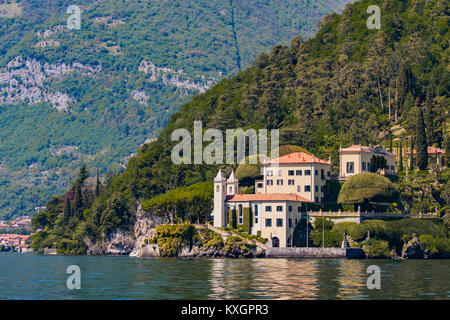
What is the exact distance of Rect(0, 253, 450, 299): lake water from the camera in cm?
6228

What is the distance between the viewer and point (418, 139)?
132 m

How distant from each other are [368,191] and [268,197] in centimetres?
1373

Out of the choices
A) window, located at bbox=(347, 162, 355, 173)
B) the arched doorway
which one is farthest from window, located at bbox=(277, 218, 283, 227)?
window, located at bbox=(347, 162, 355, 173)

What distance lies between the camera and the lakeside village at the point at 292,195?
118438mm

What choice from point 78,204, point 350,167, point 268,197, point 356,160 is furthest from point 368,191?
point 78,204

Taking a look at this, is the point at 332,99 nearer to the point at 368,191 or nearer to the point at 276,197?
the point at 368,191

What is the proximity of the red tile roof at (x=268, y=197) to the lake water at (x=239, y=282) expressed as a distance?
22.7 metres

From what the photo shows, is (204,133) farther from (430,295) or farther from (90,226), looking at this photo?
(430,295)

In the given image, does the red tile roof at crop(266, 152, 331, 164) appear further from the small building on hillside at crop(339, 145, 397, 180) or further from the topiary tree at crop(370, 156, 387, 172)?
the topiary tree at crop(370, 156, 387, 172)

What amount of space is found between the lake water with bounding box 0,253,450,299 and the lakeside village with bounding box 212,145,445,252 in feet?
70.8

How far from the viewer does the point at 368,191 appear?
11825cm
